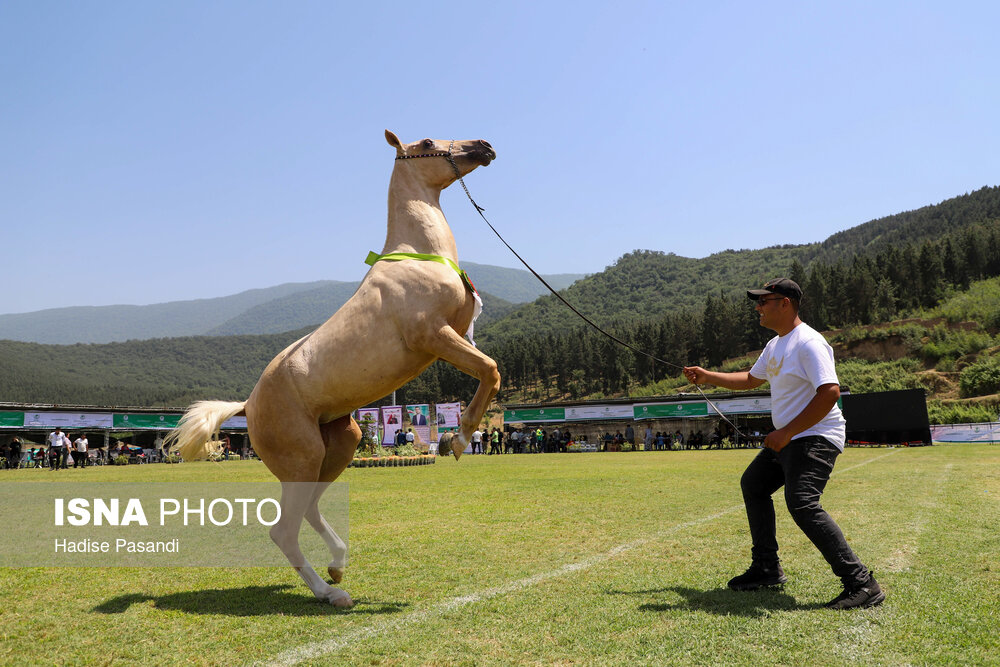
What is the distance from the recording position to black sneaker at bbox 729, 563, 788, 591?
174 inches

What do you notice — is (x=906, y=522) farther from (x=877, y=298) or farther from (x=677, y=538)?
(x=877, y=298)

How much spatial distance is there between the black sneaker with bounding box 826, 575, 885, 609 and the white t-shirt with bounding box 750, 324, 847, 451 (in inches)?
34.0

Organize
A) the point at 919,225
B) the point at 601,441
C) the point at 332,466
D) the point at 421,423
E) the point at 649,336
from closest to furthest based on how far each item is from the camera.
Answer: the point at 332,466 → the point at 421,423 → the point at 601,441 → the point at 649,336 → the point at 919,225

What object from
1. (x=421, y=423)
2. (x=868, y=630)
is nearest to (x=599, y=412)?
(x=421, y=423)

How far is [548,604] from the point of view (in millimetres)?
4027

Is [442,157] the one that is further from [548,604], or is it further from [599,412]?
[599,412]

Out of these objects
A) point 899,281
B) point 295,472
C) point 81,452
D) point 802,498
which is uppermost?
point 899,281

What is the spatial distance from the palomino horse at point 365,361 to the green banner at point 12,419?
1576 inches

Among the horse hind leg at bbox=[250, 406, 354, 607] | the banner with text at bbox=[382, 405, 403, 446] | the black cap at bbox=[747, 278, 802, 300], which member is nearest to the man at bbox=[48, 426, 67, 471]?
the banner with text at bbox=[382, 405, 403, 446]

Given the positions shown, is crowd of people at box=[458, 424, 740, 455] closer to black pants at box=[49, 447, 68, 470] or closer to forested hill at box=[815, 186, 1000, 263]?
black pants at box=[49, 447, 68, 470]

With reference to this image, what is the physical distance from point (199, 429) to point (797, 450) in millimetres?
4256

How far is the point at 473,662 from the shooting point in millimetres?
3021

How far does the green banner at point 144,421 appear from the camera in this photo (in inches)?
1599

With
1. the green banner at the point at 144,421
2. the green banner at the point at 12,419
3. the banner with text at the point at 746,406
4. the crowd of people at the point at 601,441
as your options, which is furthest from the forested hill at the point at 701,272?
the green banner at the point at 12,419
